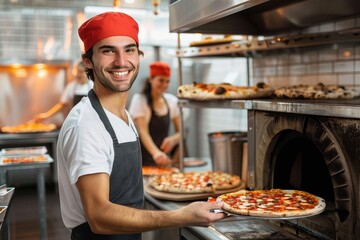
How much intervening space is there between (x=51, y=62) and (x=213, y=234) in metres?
5.55

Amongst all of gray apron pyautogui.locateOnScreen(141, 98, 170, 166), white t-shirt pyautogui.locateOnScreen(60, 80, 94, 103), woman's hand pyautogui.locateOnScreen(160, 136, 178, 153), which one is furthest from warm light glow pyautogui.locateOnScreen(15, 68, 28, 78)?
woman's hand pyautogui.locateOnScreen(160, 136, 178, 153)

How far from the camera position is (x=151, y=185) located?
2.93 m

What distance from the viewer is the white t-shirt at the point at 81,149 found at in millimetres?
1610

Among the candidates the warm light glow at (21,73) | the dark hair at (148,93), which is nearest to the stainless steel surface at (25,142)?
the warm light glow at (21,73)

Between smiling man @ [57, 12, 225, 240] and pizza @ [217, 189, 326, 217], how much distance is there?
157 mm

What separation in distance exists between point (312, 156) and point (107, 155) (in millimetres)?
1074

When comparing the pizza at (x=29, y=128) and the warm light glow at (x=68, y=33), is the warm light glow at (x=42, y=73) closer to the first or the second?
the warm light glow at (x=68, y=33)

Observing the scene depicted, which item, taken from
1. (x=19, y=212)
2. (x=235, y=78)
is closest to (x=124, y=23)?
(x=235, y=78)

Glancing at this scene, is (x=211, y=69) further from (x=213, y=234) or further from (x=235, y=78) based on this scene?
(x=213, y=234)

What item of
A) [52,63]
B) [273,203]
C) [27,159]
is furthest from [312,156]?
[52,63]

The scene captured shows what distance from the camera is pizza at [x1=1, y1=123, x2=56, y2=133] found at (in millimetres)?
6559

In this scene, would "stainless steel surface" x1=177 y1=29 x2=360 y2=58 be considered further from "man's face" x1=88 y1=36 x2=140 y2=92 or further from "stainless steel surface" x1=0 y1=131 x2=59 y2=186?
"stainless steel surface" x1=0 y1=131 x2=59 y2=186

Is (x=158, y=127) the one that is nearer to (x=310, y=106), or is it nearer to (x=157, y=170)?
(x=157, y=170)

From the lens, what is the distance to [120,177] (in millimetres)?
1828
